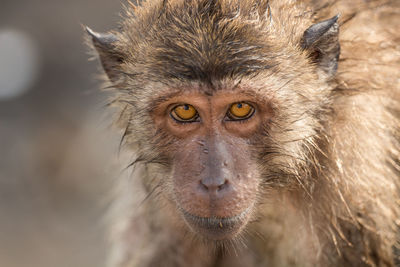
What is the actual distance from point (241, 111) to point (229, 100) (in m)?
0.11

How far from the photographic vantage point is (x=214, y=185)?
12.3 ft

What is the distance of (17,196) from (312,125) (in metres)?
7.68

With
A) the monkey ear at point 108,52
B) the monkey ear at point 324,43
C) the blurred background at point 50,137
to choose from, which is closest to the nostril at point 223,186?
the monkey ear at point 324,43

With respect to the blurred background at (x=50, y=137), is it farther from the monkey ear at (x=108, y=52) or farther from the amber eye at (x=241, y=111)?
the amber eye at (x=241, y=111)

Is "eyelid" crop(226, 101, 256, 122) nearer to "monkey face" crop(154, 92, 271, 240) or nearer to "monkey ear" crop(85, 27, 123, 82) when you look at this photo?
"monkey face" crop(154, 92, 271, 240)

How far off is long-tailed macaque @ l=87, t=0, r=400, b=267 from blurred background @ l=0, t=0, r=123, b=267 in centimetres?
484

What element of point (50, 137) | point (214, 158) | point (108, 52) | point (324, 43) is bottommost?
point (50, 137)

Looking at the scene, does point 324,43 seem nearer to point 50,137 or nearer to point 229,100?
point 229,100

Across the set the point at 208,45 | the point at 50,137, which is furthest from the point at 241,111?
the point at 50,137

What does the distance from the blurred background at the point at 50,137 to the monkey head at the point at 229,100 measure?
4.88m

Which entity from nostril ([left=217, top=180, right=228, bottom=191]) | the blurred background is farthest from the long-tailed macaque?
the blurred background

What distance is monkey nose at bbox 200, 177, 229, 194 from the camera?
3.75m

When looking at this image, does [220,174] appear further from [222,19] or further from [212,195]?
[222,19]

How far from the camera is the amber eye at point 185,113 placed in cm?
418
